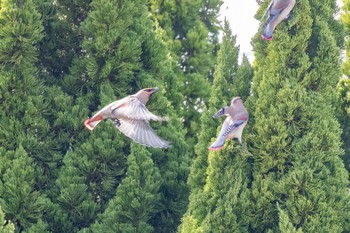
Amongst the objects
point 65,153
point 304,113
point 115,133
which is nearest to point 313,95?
point 304,113

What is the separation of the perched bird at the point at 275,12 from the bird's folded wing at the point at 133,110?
1.30m

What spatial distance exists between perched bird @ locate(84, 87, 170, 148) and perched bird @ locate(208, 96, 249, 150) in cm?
50

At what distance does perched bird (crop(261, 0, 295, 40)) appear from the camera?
892 centimetres

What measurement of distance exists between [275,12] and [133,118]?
168cm

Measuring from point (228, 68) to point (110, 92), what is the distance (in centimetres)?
145

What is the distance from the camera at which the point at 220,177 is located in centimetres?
922

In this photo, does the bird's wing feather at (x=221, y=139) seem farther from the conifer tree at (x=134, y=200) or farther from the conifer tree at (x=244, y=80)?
the conifer tree at (x=134, y=200)

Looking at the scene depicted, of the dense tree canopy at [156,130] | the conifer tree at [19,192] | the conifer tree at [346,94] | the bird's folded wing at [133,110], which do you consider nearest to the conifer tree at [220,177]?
the dense tree canopy at [156,130]

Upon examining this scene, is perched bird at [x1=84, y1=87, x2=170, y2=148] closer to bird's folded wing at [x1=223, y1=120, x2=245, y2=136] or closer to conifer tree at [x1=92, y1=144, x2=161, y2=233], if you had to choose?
bird's folded wing at [x1=223, y1=120, x2=245, y2=136]

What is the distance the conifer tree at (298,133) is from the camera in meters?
8.87

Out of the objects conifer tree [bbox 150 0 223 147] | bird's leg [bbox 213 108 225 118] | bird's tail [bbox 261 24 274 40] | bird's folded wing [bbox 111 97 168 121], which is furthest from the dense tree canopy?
conifer tree [bbox 150 0 223 147]

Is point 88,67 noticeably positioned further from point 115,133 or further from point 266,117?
point 266,117

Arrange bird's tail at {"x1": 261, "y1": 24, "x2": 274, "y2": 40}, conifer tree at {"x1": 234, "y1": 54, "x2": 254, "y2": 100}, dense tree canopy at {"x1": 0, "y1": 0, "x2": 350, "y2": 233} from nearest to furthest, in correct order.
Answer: bird's tail at {"x1": 261, "y1": 24, "x2": 274, "y2": 40} < dense tree canopy at {"x1": 0, "y1": 0, "x2": 350, "y2": 233} < conifer tree at {"x1": 234, "y1": 54, "x2": 254, "y2": 100}

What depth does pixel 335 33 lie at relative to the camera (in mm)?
9914
